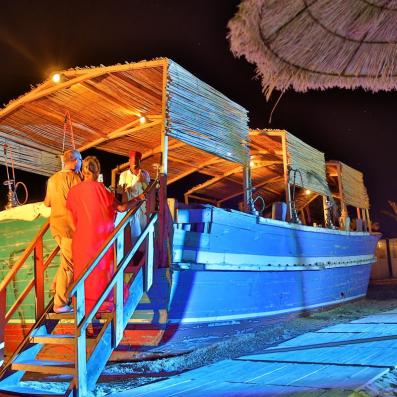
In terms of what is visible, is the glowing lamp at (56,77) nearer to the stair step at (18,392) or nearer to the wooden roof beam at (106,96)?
the wooden roof beam at (106,96)

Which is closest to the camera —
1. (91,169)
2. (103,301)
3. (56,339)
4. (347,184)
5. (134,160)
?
(103,301)

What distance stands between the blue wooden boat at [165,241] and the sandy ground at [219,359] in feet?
0.54

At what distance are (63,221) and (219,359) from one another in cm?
282

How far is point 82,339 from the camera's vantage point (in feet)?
11.4

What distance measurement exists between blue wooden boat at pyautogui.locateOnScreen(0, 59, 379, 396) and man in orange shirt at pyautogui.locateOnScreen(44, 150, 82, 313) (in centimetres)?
16

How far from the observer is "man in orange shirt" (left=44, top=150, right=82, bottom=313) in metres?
4.49

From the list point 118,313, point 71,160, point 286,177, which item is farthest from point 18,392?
point 286,177

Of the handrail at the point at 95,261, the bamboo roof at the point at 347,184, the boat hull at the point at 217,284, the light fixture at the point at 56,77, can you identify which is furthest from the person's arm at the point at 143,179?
the bamboo roof at the point at 347,184

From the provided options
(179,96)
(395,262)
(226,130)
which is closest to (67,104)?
(179,96)

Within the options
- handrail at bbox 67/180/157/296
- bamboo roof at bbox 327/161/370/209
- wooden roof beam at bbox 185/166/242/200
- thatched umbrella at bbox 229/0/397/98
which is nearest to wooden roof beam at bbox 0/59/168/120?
handrail at bbox 67/180/157/296

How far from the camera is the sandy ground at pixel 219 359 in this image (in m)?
3.32

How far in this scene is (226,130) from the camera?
7.02 m

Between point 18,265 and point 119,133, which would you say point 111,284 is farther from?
point 119,133

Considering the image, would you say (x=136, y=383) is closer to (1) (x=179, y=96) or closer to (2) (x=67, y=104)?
(1) (x=179, y=96)
